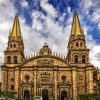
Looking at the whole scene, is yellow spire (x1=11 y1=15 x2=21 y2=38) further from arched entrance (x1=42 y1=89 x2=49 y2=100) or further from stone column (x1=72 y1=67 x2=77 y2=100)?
stone column (x1=72 y1=67 x2=77 y2=100)

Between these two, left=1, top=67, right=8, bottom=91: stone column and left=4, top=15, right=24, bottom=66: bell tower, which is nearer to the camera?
left=1, top=67, right=8, bottom=91: stone column

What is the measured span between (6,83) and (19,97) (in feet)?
15.0

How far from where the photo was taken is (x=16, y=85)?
228 feet

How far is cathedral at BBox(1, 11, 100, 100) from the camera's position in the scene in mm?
69669

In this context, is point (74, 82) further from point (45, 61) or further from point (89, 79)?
point (45, 61)

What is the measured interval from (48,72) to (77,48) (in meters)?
9.04

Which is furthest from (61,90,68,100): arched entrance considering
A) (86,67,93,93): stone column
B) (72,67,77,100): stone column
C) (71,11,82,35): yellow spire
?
(71,11,82,35): yellow spire

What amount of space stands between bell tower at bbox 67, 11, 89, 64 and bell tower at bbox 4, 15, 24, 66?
38.6 feet

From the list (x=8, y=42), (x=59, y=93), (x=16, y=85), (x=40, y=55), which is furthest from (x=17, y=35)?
(x=59, y=93)

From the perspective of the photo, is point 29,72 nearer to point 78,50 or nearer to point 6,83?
point 6,83

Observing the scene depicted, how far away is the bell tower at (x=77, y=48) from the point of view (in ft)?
238

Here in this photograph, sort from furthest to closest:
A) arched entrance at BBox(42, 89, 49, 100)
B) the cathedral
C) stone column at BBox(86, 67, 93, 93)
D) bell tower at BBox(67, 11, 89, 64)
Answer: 1. bell tower at BBox(67, 11, 89, 64)
2. arched entrance at BBox(42, 89, 49, 100)
3. the cathedral
4. stone column at BBox(86, 67, 93, 93)

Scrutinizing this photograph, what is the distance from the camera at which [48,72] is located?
71062 mm

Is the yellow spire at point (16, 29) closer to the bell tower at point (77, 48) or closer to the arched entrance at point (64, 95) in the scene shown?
the bell tower at point (77, 48)
